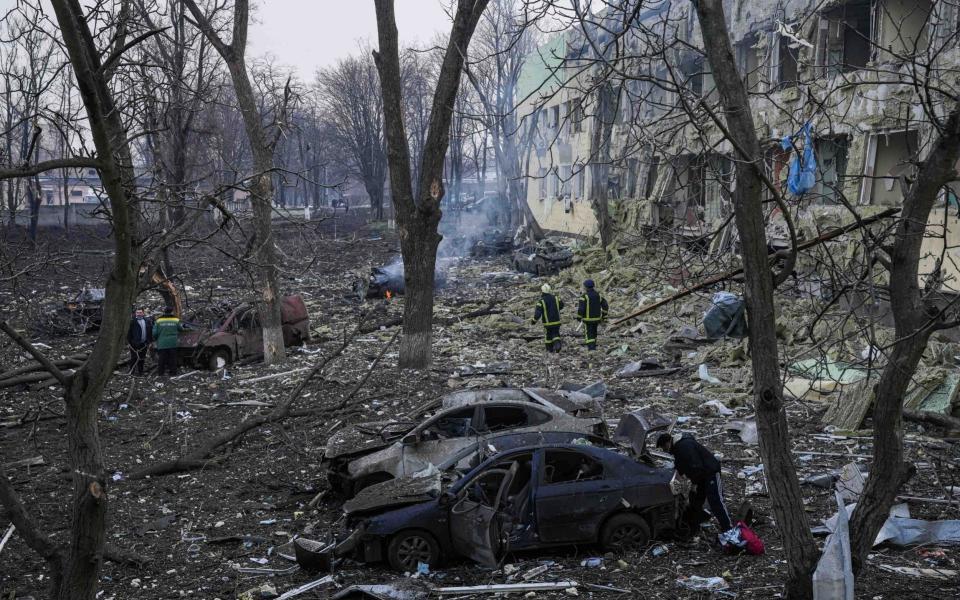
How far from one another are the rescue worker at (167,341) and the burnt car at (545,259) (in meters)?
17.5

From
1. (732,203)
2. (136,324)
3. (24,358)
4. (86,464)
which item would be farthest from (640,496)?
(24,358)

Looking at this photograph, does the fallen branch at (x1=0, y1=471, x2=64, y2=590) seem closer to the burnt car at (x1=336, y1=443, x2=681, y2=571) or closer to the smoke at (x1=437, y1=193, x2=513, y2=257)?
the burnt car at (x1=336, y1=443, x2=681, y2=571)

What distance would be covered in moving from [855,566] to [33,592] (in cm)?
688

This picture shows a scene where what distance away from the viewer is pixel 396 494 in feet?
25.9

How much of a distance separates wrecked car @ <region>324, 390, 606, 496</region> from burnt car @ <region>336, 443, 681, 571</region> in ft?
4.39

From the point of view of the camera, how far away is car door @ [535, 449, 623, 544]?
7.66 metres

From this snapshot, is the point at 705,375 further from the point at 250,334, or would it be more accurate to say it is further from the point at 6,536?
the point at 6,536

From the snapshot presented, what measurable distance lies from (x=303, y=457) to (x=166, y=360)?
6738 millimetres

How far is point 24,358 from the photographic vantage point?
17906 mm

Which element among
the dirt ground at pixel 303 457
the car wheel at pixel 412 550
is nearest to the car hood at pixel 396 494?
the car wheel at pixel 412 550

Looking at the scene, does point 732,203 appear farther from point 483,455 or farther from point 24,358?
point 24,358

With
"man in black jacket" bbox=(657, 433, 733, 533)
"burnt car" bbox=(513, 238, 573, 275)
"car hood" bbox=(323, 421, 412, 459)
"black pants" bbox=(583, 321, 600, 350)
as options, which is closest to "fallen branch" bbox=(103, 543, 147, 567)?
"car hood" bbox=(323, 421, 412, 459)

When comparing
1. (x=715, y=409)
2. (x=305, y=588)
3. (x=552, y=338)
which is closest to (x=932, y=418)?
(x=715, y=409)

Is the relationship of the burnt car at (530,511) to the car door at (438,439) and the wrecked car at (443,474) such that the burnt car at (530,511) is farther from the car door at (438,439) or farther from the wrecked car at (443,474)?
the car door at (438,439)
